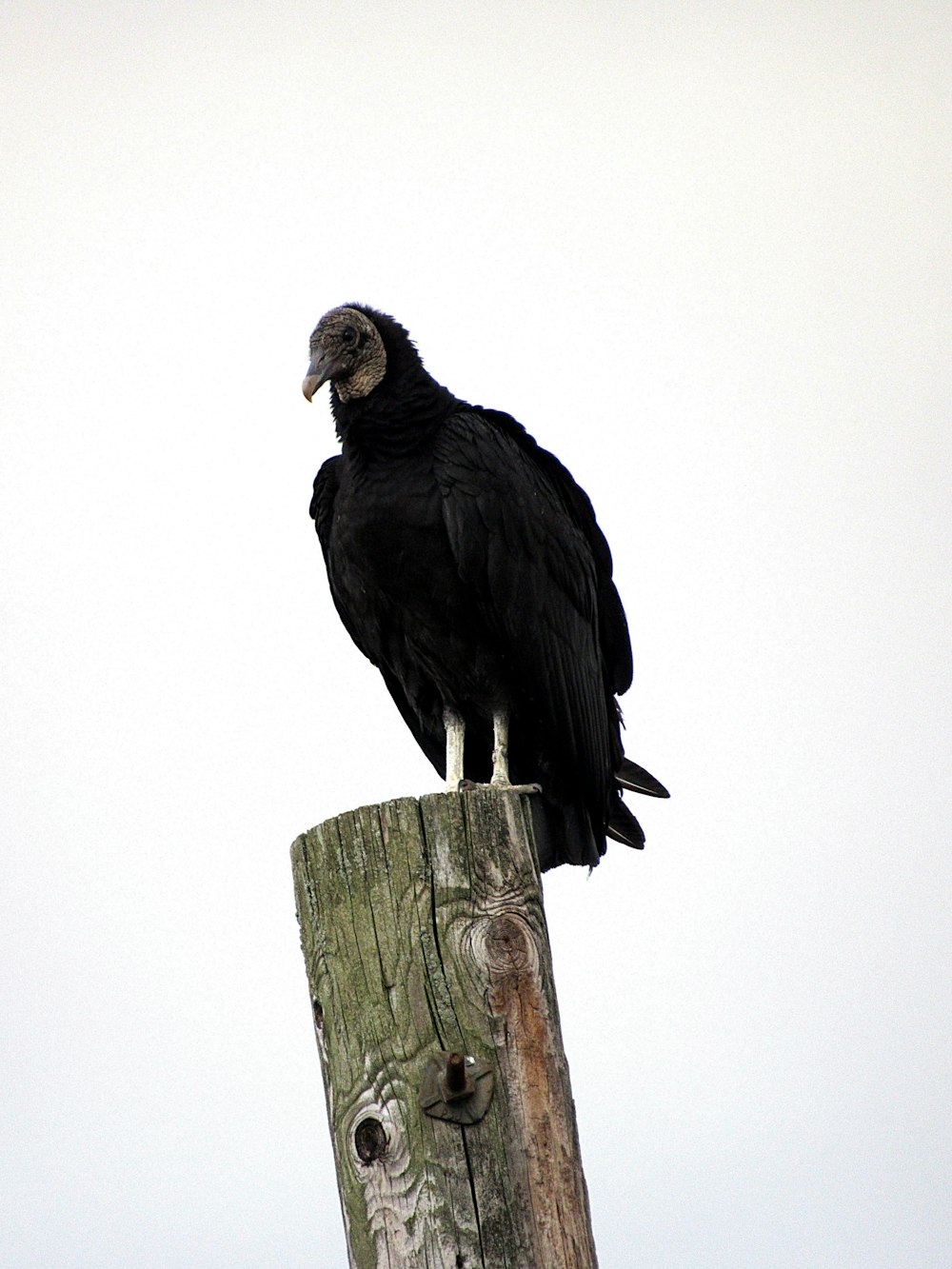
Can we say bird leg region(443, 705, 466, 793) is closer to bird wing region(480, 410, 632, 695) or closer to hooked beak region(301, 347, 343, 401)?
bird wing region(480, 410, 632, 695)

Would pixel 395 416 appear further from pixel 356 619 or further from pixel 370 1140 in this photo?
pixel 370 1140

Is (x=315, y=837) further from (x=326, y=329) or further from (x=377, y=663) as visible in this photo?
(x=326, y=329)

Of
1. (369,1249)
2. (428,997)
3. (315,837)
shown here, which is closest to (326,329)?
(315,837)

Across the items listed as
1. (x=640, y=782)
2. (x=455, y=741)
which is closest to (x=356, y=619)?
(x=455, y=741)

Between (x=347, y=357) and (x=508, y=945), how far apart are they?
2.29 meters

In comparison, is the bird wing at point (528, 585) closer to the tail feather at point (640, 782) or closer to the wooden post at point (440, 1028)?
the tail feather at point (640, 782)

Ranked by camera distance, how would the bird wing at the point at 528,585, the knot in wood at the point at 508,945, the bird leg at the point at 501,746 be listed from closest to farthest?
the knot in wood at the point at 508,945, the bird wing at the point at 528,585, the bird leg at the point at 501,746

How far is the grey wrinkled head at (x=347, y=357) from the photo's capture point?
4137 mm

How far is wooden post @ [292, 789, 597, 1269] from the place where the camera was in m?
2.12

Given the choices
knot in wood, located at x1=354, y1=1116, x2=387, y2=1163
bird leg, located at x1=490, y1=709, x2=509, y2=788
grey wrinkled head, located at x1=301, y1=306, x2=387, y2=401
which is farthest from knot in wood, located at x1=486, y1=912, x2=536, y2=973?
grey wrinkled head, located at x1=301, y1=306, x2=387, y2=401

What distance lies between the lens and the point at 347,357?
418cm

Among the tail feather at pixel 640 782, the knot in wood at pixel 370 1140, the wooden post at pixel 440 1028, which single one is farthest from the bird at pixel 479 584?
the knot in wood at pixel 370 1140

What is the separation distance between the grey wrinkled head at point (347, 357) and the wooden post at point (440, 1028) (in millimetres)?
1954

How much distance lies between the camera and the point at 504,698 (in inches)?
155
